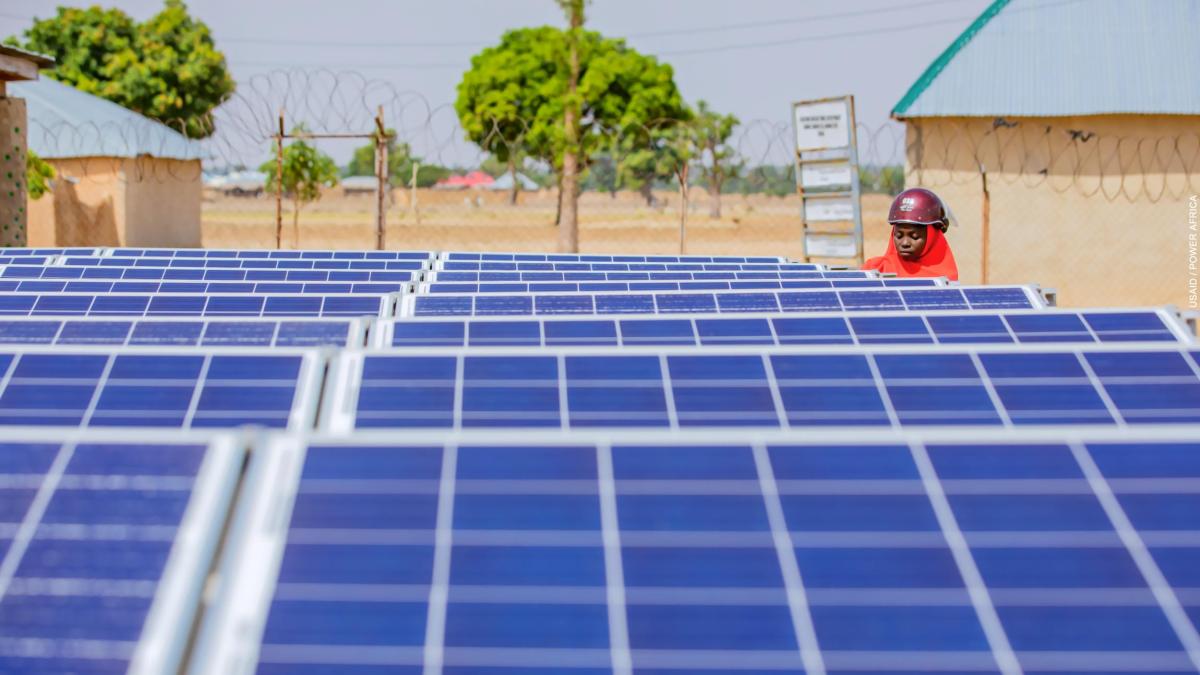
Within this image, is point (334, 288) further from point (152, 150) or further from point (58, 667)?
point (152, 150)

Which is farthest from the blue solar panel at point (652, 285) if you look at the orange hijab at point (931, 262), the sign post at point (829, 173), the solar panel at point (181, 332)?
the sign post at point (829, 173)

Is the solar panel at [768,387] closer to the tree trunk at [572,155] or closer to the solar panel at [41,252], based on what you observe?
the solar panel at [41,252]

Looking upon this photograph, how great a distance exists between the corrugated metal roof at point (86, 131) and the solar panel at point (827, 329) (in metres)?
31.5

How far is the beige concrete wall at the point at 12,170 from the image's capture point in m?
22.1

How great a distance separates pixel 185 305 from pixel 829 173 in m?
12.7

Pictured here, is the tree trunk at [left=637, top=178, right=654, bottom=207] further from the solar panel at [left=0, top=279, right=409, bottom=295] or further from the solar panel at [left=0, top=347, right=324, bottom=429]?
the solar panel at [left=0, top=347, right=324, bottom=429]

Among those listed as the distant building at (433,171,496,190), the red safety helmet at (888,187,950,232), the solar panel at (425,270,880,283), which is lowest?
the solar panel at (425,270,880,283)

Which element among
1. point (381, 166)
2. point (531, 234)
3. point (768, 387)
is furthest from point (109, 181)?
point (768, 387)

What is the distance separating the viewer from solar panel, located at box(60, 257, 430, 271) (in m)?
14.6

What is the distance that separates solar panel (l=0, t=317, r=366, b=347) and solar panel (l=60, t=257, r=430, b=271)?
25.7ft

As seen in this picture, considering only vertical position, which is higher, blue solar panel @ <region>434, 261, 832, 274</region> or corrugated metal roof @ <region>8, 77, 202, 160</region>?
corrugated metal roof @ <region>8, 77, 202, 160</region>

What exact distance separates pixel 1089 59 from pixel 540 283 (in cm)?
1641

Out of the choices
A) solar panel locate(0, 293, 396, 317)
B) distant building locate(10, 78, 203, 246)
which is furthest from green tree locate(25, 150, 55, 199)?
solar panel locate(0, 293, 396, 317)

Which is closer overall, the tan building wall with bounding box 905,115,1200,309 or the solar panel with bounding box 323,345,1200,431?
the solar panel with bounding box 323,345,1200,431
